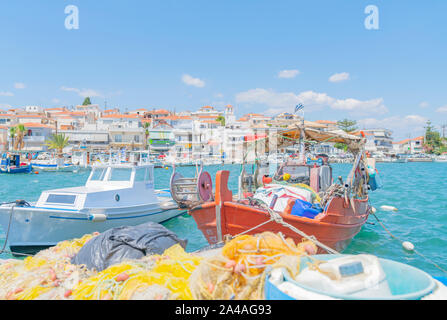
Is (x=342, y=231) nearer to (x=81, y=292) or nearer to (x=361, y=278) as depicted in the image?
(x=361, y=278)

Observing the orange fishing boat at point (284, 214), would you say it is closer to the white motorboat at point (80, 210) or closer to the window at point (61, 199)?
the white motorboat at point (80, 210)

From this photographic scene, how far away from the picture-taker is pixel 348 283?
106 inches

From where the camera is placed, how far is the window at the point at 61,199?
9.75 m

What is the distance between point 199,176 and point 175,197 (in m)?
1.19

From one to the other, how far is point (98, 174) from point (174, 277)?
30.6 feet

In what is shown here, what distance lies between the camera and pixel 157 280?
346 cm

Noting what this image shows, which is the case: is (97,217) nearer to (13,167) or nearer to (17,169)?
(17,169)

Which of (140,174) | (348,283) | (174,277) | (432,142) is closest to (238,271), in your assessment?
(174,277)

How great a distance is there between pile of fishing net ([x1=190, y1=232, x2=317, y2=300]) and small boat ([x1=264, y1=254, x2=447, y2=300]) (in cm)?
16

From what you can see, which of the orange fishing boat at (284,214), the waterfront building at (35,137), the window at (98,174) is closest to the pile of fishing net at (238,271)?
the orange fishing boat at (284,214)

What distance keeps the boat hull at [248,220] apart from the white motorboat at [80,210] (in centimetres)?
398

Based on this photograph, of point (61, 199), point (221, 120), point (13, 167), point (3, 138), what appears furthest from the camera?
point (221, 120)

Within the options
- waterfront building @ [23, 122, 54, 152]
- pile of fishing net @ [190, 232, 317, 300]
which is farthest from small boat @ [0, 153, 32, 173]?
pile of fishing net @ [190, 232, 317, 300]
